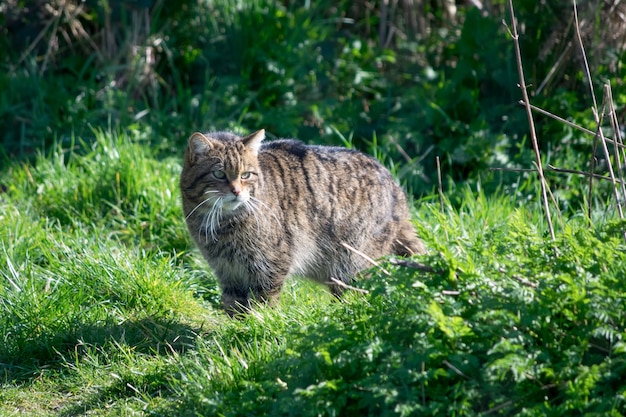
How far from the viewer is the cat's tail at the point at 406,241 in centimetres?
497

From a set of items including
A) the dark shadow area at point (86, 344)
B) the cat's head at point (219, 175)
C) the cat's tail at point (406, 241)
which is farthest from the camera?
the cat's tail at point (406, 241)

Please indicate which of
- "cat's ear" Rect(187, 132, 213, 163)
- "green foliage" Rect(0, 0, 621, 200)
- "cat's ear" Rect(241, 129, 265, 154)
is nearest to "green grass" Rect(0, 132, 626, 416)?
"cat's ear" Rect(187, 132, 213, 163)

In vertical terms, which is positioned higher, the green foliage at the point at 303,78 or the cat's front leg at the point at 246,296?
the green foliage at the point at 303,78

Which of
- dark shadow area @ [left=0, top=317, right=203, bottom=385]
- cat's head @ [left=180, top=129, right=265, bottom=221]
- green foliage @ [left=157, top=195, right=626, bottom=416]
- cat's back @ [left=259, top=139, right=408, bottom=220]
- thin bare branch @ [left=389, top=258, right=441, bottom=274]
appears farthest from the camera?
cat's back @ [left=259, top=139, right=408, bottom=220]

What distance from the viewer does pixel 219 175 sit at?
179 inches

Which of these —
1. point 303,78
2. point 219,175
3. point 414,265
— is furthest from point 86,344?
point 303,78

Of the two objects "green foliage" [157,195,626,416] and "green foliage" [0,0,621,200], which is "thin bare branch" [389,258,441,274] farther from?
"green foliage" [0,0,621,200]

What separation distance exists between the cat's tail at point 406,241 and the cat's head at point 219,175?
37.3 inches

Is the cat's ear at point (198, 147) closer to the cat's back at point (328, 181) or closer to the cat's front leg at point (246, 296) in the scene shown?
the cat's back at point (328, 181)

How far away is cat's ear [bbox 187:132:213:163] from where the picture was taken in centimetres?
459

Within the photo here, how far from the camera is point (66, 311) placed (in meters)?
4.36

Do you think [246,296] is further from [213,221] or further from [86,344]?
[86,344]

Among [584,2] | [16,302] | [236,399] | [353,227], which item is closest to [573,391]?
[236,399]

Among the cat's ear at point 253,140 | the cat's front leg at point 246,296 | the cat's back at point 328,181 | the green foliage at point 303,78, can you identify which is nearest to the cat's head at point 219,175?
the cat's ear at point 253,140
